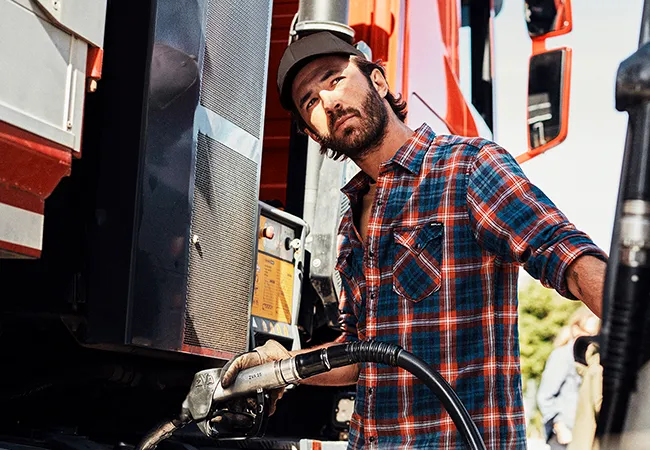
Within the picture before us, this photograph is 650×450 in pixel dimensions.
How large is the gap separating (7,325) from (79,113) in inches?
34.9

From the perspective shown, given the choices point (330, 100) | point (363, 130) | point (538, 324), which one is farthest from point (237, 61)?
point (538, 324)

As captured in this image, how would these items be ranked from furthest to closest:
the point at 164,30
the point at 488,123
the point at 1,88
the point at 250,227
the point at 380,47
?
the point at 488,123, the point at 380,47, the point at 250,227, the point at 164,30, the point at 1,88

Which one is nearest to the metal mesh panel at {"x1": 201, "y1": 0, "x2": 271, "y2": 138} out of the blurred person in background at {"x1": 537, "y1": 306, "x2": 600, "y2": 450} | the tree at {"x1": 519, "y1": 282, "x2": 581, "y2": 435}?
the blurred person in background at {"x1": 537, "y1": 306, "x2": 600, "y2": 450}

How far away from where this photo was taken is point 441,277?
2.06m

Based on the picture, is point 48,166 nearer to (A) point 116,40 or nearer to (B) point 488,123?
(A) point 116,40

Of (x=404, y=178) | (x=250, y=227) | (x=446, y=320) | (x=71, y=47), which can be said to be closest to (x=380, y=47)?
(x=250, y=227)

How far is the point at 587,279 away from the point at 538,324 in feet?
84.9

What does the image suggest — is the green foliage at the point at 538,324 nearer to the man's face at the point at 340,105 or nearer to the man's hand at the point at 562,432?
the man's hand at the point at 562,432

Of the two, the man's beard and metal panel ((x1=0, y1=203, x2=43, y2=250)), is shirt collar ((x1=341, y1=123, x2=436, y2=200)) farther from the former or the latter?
metal panel ((x1=0, y1=203, x2=43, y2=250))

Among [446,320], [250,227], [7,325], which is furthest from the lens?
[250,227]

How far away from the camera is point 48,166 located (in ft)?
5.41

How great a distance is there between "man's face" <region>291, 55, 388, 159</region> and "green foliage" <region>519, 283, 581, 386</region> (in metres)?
23.9

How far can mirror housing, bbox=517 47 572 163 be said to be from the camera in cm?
381

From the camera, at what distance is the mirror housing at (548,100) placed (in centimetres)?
381
